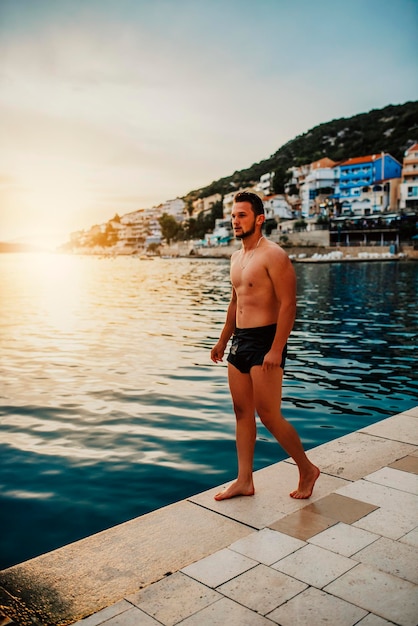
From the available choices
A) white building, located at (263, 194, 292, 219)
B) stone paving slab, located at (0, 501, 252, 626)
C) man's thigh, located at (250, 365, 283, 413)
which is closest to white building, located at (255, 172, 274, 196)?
white building, located at (263, 194, 292, 219)

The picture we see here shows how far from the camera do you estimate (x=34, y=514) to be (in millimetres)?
5500

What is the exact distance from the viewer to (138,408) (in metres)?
9.20

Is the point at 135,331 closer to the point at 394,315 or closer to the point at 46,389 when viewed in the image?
the point at 46,389

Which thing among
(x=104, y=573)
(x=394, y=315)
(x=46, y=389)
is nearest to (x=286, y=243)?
(x=394, y=315)

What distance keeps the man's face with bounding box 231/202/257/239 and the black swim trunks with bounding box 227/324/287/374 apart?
2.45 ft

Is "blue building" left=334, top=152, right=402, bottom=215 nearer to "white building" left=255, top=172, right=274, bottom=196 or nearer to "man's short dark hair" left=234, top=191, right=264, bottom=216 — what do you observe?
"white building" left=255, top=172, right=274, bottom=196

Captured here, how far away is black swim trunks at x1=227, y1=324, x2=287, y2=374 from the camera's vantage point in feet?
14.7

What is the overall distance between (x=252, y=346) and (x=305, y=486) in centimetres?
120

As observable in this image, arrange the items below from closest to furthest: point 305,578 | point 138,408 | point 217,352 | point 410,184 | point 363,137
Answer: point 305,578, point 217,352, point 138,408, point 410,184, point 363,137

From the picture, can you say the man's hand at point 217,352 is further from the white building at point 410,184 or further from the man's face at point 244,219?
the white building at point 410,184

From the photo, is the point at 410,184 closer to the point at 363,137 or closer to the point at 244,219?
the point at 363,137

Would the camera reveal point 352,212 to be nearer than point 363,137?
Yes

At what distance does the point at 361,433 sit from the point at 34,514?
345cm

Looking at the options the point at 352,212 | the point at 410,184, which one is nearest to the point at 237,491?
the point at 410,184
